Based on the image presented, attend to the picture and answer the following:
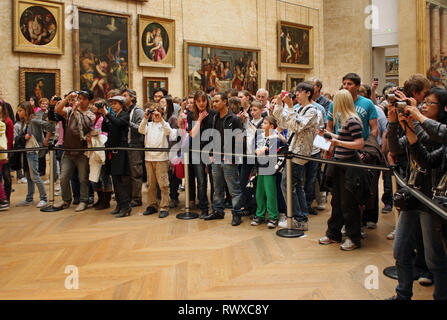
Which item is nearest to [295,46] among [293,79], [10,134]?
[293,79]

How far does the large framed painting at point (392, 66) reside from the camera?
2762 centimetres

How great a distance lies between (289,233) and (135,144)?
3.27 metres

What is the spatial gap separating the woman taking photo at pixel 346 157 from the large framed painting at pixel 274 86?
11933 mm

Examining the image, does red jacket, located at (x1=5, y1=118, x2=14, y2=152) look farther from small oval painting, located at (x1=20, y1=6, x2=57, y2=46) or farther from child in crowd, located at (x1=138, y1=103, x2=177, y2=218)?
small oval painting, located at (x1=20, y1=6, x2=57, y2=46)

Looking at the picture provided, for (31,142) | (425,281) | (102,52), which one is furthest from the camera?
(102,52)

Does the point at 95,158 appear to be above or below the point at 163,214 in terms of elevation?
above

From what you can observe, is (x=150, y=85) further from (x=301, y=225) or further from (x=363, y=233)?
(x=363, y=233)

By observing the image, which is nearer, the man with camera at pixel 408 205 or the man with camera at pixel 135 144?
the man with camera at pixel 408 205

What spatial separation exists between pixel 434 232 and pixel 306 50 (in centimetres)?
1625

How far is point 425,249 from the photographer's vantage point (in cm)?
352

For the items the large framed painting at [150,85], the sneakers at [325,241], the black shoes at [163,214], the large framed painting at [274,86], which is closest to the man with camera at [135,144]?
the black shoes at [163,214]

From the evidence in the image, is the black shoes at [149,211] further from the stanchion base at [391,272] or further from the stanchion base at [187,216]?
the stanchion base at [391,272]

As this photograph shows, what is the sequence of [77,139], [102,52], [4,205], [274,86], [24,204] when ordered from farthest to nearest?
[274,86]
[102,52]
[24,204]
[4,205]
[77,139]

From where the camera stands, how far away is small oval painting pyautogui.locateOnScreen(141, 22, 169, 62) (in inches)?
527
